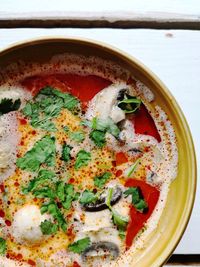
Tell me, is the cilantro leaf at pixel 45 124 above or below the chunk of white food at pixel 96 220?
above

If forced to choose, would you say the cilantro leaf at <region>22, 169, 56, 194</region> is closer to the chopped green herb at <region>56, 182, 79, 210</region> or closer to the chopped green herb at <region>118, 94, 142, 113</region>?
the chopped green herb at <region>56, 182, 79, 210</region>

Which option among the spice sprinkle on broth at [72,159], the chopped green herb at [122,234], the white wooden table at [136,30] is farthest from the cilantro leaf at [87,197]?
the white wooden table at [136,30]

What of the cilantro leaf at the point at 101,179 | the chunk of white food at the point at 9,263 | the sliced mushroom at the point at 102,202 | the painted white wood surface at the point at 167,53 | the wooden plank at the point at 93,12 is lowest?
the chunk of white food at the point at 9,263

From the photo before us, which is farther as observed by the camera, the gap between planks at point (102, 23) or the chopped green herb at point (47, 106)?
the gap between planks at point (102, 23)

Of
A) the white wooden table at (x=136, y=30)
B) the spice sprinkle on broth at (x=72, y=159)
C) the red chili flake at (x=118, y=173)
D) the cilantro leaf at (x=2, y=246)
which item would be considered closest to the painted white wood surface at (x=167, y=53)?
the white wooden table at (x=136, y=30)

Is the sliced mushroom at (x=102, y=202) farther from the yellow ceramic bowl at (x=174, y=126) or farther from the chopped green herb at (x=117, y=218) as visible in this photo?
the yellow ceramic bowl at (x=174, y=126)

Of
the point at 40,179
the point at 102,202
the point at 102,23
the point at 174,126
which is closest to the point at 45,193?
the point at 40,179

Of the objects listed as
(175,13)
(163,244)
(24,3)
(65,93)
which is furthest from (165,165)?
(24,3)
